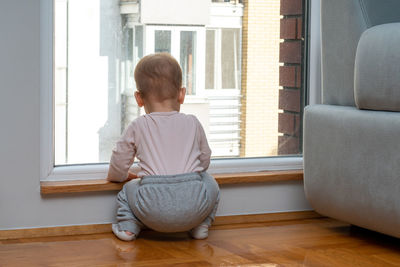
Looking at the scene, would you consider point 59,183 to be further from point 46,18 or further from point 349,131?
point 349,131

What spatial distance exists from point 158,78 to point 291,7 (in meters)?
0.61

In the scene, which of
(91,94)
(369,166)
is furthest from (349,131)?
(91,94)

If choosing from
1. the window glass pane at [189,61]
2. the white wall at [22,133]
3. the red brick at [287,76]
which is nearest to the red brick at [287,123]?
the red brick at [287,76]

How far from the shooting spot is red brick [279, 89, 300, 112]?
2.18 meters

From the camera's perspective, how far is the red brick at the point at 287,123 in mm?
2186

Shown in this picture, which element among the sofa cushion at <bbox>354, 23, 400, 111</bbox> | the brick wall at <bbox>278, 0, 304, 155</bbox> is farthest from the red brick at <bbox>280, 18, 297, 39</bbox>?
the sofa cushion at <bbox>354, 23, 400, 111</bbox>

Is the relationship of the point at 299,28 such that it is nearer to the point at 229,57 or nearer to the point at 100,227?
the point at 229,57

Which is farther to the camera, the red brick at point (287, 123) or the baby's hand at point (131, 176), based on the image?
the red brick at point (287, 123)

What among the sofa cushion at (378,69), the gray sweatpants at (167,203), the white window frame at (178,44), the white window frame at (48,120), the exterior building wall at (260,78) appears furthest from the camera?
the exterior building wall at (260,78)

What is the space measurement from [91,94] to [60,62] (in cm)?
13

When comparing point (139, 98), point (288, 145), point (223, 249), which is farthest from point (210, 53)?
point (223, 249)

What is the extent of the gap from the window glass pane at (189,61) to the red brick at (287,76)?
0.32 m

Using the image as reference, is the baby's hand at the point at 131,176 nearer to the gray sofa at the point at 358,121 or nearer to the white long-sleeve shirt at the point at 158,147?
the white long-sleeve shirt at the point at 158,147

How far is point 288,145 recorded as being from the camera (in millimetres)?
2193
